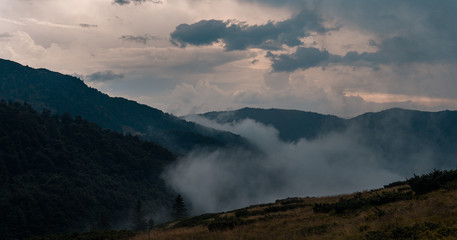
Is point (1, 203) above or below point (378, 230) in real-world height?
above

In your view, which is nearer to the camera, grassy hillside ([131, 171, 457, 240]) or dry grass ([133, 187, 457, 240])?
dry grass ([133, 187, 457, 240])

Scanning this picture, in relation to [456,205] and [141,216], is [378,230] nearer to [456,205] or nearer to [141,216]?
[456,205]

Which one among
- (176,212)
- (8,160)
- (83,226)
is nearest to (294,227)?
(176,212)

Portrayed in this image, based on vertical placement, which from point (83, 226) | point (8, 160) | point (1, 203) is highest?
point (8, 160)

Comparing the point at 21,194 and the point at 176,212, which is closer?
the point at 176,212

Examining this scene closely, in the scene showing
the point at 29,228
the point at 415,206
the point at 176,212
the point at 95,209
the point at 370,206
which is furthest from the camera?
the point at 95,209

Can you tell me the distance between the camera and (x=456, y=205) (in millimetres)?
17672

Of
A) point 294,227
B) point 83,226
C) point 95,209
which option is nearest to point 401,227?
point 294,227

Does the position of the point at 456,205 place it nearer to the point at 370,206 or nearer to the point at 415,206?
the point at 415,206

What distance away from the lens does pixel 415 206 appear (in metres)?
19.8

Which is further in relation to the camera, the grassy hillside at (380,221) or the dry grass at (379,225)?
the grassy hillside at (380,221)

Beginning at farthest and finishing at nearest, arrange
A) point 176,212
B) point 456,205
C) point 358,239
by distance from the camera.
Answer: point 176,212
point 456,205
point 358,239

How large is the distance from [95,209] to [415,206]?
18706 centimetres

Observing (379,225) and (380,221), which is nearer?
(379,225)
